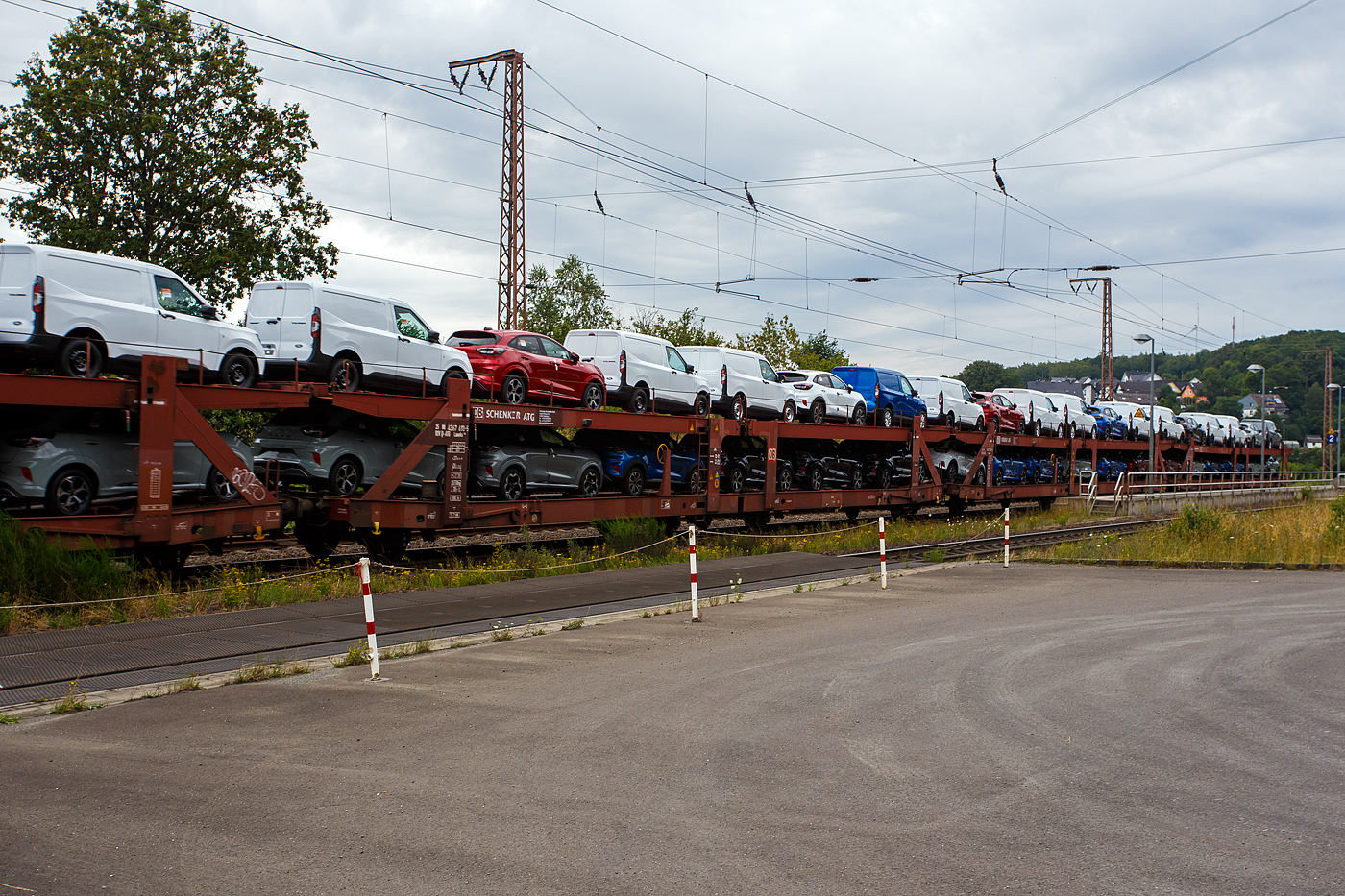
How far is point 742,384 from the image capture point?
2416cm

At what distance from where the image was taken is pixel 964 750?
22.2ft

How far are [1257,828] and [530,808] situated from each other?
12.4ft

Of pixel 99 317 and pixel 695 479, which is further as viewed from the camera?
pixel 695 479

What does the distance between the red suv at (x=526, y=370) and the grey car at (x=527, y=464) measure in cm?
83

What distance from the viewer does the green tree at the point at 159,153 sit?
28.8m

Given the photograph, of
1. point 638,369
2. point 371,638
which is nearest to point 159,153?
point 638,369

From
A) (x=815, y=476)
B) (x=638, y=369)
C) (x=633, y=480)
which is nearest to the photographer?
(x=633, y=480)

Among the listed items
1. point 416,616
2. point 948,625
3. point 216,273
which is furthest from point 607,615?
point 216,273

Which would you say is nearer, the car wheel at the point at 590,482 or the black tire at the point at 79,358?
the black tire at the point at 79,358

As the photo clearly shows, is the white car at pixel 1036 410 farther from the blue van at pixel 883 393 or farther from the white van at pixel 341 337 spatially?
the white van at pixel 341 337

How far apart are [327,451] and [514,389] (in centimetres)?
366

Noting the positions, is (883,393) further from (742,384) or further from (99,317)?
(99,317)

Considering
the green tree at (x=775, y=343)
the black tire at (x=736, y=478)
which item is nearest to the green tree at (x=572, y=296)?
the green tree at (x=775, y=343)

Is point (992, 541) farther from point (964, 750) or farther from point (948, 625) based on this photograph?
point (964, 750)
